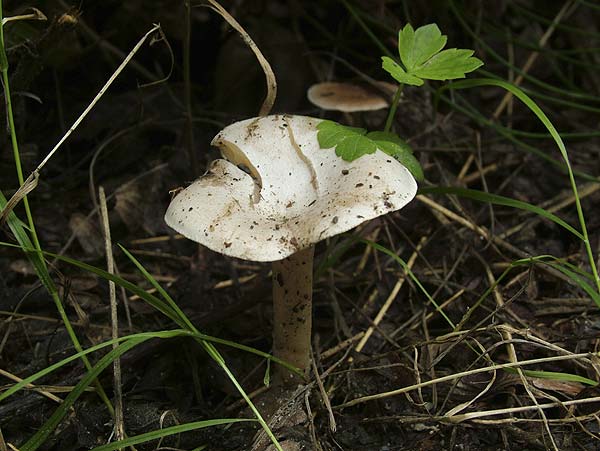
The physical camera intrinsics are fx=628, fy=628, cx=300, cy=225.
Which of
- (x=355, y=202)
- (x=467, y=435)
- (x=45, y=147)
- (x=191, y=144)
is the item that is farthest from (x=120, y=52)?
(x=467, y=435)

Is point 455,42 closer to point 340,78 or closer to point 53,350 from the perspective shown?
point 340,78

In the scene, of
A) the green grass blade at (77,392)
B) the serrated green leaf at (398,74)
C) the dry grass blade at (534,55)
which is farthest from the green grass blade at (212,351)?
the dry grass blade at (534,55)

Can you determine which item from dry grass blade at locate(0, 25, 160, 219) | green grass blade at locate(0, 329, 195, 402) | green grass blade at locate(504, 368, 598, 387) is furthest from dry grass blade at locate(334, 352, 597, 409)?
dry grass blade at locate(0, 25, 160, 219)

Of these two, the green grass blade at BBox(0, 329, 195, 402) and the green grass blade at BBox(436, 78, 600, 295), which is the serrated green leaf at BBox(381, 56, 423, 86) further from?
the green grass blade at BBox(0, 329, 195, 402)

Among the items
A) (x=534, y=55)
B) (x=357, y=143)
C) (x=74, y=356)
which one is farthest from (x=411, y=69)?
(x=534, y=55)

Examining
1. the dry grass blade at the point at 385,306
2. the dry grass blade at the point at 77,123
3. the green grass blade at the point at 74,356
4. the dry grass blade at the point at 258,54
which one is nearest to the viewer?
the green grass blade at the point at 74,356

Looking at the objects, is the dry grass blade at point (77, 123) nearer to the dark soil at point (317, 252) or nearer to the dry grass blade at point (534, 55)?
the dark soil at point (317, 252)
